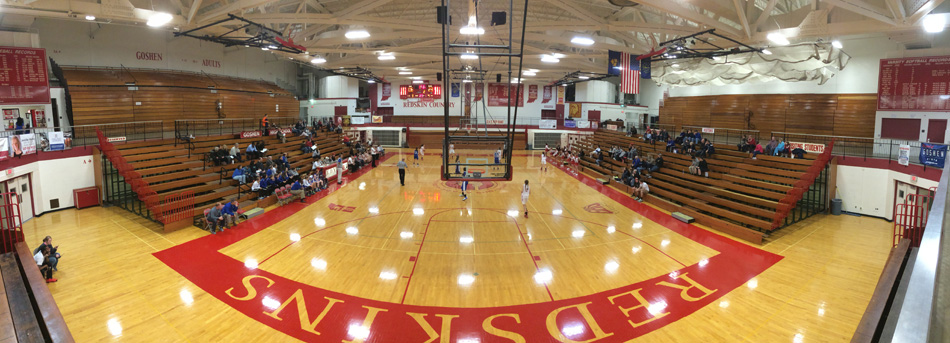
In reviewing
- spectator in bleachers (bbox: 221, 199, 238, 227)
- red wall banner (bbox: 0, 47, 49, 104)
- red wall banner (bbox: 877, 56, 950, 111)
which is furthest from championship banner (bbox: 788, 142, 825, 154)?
red wall banner (bbox: 0, 47, 49, 104)

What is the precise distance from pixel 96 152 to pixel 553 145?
32418 mm

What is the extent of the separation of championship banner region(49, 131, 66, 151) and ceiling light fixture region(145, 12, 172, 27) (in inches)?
219

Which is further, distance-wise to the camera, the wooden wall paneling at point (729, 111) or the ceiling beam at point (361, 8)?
the wooden wall paneling at point (729, 111)

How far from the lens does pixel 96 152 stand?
14734mm

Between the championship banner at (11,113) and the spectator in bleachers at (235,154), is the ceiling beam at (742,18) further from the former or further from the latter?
the championship banner at (11,113)

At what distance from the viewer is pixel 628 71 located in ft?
63.4

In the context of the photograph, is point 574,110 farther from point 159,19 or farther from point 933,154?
point 159,19

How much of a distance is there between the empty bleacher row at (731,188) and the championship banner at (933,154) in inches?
111

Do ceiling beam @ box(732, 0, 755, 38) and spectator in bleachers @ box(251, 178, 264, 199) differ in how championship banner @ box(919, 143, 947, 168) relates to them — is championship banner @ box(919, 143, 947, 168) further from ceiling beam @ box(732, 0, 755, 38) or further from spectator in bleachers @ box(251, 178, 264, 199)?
spectator in bleachers @ box(251, 178, 264, 199)

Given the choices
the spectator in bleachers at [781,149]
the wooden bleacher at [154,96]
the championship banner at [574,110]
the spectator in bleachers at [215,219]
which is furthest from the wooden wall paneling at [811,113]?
the wooden bleacher at [154,96]

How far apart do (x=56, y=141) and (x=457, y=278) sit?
15.0 metres

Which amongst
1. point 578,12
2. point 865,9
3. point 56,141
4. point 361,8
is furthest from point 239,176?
point 865,9

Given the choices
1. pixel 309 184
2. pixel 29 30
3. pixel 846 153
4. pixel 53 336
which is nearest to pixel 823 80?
pixel 846 153

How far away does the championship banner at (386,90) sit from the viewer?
4319cm
